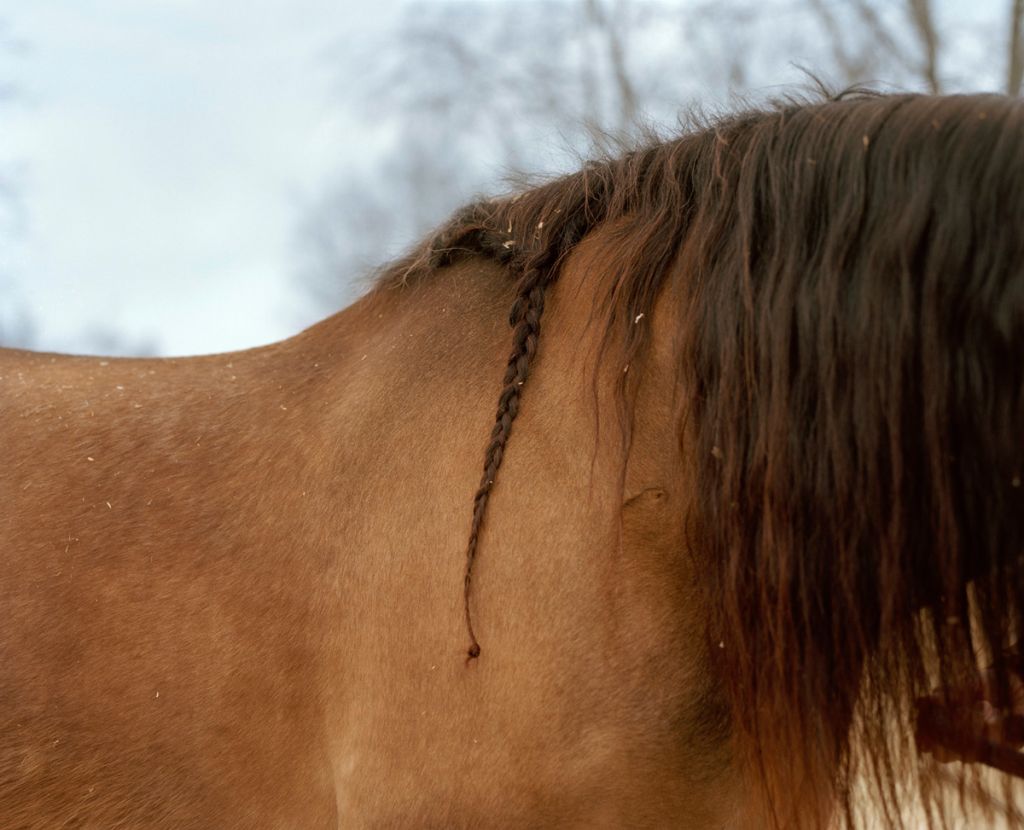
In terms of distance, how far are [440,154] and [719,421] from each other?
9273 millimetres

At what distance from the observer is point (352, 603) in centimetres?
155

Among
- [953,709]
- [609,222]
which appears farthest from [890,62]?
[953,709]

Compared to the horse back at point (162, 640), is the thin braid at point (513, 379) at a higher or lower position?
higher

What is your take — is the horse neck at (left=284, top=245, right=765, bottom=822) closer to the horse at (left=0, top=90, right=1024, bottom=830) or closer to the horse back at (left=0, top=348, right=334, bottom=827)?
the horse at (left=0, top=90, right=1024, bottom=830)

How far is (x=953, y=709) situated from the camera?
1.37 meters

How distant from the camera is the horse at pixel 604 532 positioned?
1.29m

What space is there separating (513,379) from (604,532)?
318mm

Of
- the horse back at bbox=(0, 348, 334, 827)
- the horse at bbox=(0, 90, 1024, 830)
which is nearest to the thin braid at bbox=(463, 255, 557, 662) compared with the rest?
the horse at bbox=(0, 90, 1024, 830)

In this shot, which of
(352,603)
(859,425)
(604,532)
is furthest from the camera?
(352,603)

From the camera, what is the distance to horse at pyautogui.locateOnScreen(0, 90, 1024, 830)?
129cm

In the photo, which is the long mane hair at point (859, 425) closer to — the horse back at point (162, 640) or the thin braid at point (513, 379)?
the thin braid at point (513, 379)

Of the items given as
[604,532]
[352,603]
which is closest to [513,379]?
[604,532]

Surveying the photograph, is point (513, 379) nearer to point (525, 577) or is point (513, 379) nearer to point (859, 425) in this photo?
point (525, 577)

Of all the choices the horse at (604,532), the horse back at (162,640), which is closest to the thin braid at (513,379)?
the horse at (604,532)
